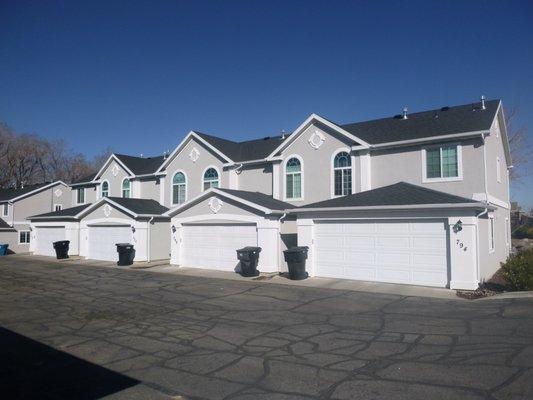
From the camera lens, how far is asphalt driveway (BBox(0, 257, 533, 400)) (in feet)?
18.7

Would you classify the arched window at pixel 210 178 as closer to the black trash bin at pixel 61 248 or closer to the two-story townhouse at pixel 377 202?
the two-story townhouse at pixel 377 202

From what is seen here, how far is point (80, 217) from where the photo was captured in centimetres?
2728

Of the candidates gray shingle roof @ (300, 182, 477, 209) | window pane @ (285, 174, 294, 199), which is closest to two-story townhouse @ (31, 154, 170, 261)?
window pane @ (285, 174, 294, 199)

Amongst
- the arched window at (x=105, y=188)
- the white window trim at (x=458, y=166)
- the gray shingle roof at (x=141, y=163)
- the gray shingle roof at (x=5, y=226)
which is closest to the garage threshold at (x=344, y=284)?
the white window trim at (x=458, y=166)

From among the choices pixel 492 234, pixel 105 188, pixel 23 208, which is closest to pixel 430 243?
pixel 492 234

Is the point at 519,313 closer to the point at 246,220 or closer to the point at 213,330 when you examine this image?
the point at 213,330

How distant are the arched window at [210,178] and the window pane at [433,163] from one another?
39.8 feet

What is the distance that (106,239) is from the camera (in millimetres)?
25625

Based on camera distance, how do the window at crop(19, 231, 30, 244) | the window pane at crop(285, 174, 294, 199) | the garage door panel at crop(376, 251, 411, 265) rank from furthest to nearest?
the window at crop(19, 231, 30, 244)
the window pane at crop(285, 174, 294, 199)
the garage door panel at crop(376, 251, 411, 265)

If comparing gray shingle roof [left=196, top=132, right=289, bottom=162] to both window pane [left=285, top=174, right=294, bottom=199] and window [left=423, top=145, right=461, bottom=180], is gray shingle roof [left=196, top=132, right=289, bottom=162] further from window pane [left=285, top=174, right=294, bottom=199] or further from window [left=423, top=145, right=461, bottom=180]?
window [left=423, top=145, right=461, bottom=180]

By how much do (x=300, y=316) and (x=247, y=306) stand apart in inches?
74.6

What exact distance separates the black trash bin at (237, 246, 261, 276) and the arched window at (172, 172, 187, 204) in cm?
969

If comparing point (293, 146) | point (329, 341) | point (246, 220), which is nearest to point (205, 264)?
point (246, 220)

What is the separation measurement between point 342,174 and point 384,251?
18.4 ft
